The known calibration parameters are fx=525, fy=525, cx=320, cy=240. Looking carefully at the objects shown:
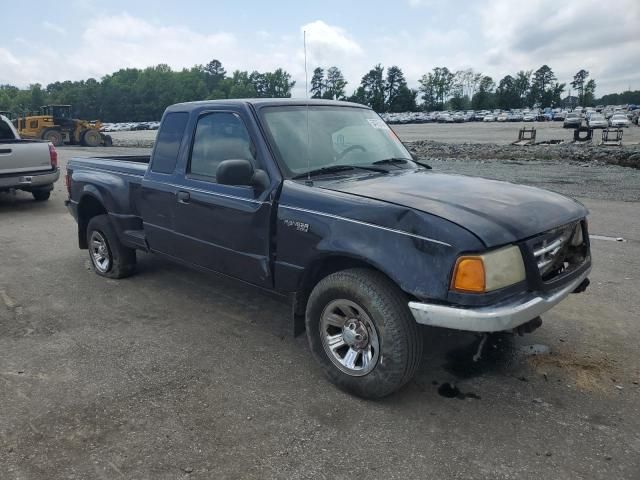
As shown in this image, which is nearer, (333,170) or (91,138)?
(333,170)

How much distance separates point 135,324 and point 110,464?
195 centimetres

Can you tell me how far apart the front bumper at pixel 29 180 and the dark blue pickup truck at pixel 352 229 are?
246 inches

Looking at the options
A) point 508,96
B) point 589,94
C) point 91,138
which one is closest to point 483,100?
point 508,96

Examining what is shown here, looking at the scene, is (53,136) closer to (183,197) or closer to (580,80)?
(183,197)

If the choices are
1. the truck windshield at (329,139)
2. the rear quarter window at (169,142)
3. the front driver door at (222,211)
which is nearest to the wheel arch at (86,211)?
the rear quarter window at (169,142)

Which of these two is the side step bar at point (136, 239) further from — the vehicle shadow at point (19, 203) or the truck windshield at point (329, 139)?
the vehicle shadow at point (19, 203)

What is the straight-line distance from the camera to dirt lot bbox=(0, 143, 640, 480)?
2.74 m

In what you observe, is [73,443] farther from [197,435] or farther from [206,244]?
[206,244]

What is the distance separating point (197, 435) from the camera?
2.98m

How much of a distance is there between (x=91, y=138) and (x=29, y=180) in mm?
24601

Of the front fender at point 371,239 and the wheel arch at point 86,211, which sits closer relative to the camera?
the front fender at point 371,239

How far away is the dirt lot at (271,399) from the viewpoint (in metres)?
2.74

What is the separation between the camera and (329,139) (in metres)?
4.13

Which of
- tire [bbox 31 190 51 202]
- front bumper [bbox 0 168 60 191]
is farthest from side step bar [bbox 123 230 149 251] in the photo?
tire [bbox 31 190 51 202]
